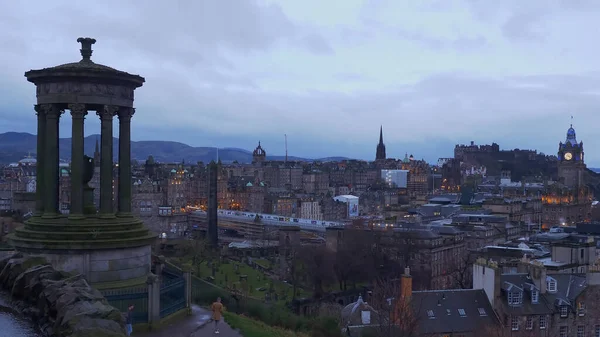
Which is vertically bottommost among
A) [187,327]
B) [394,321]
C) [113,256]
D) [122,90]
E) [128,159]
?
[394,321]

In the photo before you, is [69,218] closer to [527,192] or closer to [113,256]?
[113,256]

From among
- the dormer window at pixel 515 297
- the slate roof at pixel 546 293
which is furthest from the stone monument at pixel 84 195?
the slate roof at pixel 546 293

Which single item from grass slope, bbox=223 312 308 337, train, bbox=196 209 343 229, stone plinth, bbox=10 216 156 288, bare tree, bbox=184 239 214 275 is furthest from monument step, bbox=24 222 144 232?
train, bbox=196 209 343 229

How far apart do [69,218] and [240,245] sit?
6995 centimetres

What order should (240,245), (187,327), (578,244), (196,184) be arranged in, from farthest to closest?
(196,184), (240,245), (578,244), (187,327)

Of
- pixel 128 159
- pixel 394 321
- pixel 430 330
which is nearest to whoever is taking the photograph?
pixel 128 159

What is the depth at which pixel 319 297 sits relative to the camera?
55.9 meters

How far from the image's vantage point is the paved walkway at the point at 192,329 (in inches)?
686

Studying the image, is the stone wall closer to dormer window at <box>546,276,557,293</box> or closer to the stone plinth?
the stone plinth

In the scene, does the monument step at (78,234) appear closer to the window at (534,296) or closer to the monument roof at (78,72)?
the monument roof at (78,72)

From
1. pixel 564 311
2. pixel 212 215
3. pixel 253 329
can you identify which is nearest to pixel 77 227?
pixel 253 329

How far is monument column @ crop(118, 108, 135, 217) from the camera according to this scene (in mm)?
20955

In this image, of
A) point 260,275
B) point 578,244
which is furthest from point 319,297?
point 578,244

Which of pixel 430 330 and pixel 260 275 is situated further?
pixel 260 275
